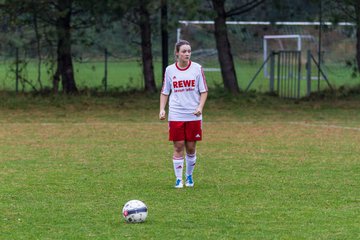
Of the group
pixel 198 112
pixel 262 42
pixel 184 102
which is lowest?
pixel 198 112

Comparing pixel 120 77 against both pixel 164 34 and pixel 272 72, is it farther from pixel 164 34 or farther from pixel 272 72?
pixel 272 72

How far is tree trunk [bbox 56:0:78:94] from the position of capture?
27.2 metres

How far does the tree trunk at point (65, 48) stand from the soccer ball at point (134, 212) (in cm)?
1837

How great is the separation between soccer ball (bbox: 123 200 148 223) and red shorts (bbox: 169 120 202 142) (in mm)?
2837

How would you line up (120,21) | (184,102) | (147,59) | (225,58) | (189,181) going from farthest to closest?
(147,59) < (225,58) < (120,21) < (189,181) < (184,102)

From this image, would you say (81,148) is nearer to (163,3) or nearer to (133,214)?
(133,214)

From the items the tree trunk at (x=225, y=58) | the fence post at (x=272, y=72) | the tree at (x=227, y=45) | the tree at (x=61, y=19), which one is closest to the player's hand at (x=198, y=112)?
the tree at (x=61, y=19)

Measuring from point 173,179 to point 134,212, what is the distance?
3683 mm

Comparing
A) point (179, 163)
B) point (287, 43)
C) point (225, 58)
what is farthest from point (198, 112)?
point (287, 43)

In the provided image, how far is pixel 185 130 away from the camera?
11.7 m

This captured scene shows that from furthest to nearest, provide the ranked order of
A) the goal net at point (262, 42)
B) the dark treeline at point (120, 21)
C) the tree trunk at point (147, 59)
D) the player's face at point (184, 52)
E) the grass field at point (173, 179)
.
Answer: the goal net at point (262, 42) → the tree trunk at point (147, 59) → the dark treeline at point (120, 21) → the player's face at point (184, 52) → the grass field at point (173, 179)

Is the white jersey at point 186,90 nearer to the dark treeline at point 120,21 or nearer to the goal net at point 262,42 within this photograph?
the dark treeline at point 120,21

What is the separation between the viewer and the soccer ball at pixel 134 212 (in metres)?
8.84

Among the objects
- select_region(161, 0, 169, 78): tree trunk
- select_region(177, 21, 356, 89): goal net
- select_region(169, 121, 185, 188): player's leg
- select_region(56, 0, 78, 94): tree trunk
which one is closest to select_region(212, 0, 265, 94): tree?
select_region(177, 21, 356, 89): goal net
